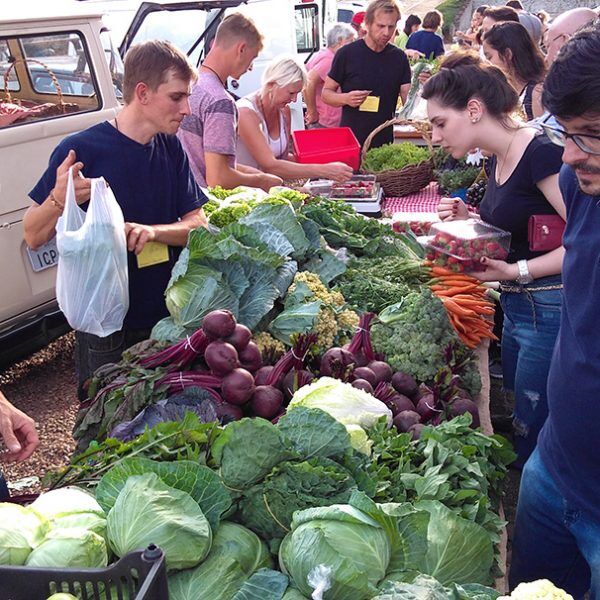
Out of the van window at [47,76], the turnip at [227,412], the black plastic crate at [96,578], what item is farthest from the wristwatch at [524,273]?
the van window at [47,76]

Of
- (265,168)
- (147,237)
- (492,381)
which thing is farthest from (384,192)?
(147,237)

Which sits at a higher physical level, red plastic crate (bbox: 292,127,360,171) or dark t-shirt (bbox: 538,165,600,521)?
dark t-shirt (bbox: 538,165,600,521)

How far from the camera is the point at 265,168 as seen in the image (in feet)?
16.4

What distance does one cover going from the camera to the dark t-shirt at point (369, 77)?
630 centimetres

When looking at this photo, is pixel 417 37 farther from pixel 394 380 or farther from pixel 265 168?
pixel 394 380

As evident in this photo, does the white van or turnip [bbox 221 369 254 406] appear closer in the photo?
turnip [bbox 221 369 254 406]

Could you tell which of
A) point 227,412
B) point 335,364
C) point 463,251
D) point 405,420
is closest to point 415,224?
point 463,251

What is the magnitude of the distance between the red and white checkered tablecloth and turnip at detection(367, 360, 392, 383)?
238 centimetres

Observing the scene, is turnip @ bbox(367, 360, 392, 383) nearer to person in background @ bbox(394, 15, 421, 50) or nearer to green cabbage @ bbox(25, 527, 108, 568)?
green cabbage @ bbox(25, 527, 108, 568)

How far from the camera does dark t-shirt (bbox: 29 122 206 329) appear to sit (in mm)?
2865

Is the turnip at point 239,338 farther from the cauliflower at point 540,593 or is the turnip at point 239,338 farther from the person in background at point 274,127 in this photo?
the person in background at point 274,127

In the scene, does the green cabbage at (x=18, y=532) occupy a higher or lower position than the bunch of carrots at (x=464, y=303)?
higher

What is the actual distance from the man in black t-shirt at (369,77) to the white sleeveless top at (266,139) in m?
1.28

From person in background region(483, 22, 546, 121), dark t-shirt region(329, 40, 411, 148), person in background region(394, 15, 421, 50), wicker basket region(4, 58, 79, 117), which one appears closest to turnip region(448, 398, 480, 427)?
person in background region(483, 22, 546, 121)
